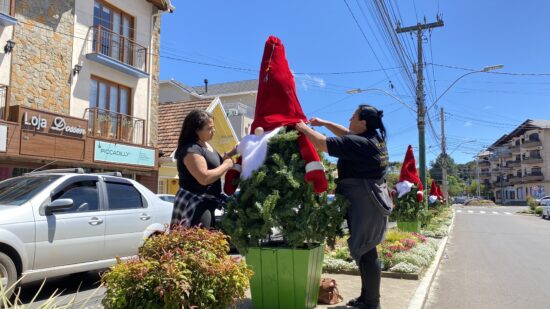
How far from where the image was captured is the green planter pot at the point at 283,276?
154 inches

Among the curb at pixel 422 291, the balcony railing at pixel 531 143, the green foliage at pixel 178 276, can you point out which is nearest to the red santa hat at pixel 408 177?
the curb at pixel 422 291

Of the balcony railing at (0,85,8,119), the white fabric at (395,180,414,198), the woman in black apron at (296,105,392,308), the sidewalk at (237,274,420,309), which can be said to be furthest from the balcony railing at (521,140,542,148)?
the woman in black apron at (296,105,392,308)

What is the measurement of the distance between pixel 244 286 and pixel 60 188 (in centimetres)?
404

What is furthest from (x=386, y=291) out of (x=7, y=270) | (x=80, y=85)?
(x=80, y=85)

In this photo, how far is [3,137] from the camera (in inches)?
507

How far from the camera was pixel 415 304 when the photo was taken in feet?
16.3

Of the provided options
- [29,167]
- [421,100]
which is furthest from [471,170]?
[29,167]

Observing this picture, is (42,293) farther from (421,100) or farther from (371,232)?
(421,100)

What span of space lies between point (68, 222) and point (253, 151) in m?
3.22

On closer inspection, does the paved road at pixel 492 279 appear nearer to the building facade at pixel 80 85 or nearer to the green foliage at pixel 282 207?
the green foliage at pixel 282 207

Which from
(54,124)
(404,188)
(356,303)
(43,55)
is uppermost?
(43,55)

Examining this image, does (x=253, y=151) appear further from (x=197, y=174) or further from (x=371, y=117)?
(x=371, y=117)

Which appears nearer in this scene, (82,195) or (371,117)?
(371,117)

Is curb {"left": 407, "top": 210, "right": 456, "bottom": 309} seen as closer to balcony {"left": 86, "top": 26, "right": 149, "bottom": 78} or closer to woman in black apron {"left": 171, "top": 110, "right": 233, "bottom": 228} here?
woman in black apron {"left": 171, "top": 110, "right": 233, "bottom": 228}
